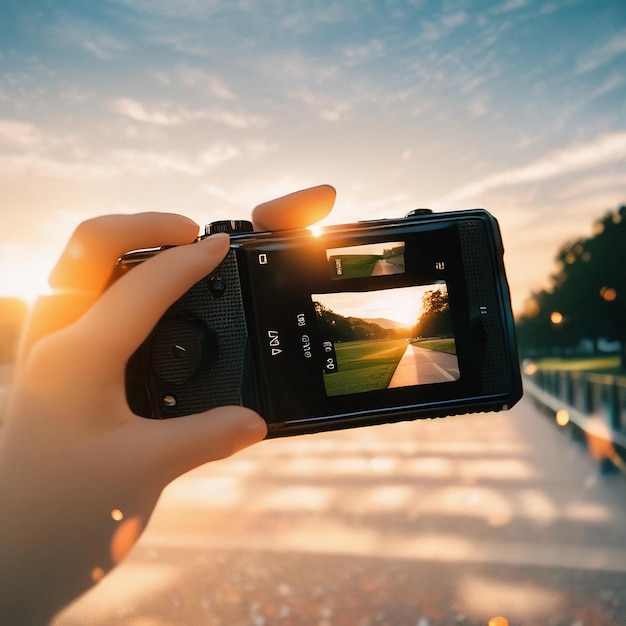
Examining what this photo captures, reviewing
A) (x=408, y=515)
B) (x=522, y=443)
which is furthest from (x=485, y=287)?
(x=522, y=443)

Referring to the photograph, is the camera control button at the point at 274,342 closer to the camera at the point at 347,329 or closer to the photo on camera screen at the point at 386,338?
the camera at the point at 347,329

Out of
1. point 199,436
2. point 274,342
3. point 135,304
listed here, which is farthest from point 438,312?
point 135,304

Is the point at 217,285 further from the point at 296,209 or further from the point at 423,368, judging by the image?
the point at 423,368

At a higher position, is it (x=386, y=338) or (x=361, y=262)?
(x=361, y=262)

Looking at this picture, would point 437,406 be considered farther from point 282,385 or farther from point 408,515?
point 408,515

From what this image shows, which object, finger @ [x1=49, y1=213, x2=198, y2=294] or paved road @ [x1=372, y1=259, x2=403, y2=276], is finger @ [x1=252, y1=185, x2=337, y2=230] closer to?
paved road @ [x1=372, y1=259, x2=403, y2=276]

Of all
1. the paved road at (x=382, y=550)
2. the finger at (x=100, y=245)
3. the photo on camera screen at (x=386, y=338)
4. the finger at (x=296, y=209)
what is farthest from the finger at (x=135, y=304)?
the paved road at (x=382, y=550)

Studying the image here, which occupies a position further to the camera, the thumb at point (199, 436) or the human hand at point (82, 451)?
the thumb at point (199, 436)
